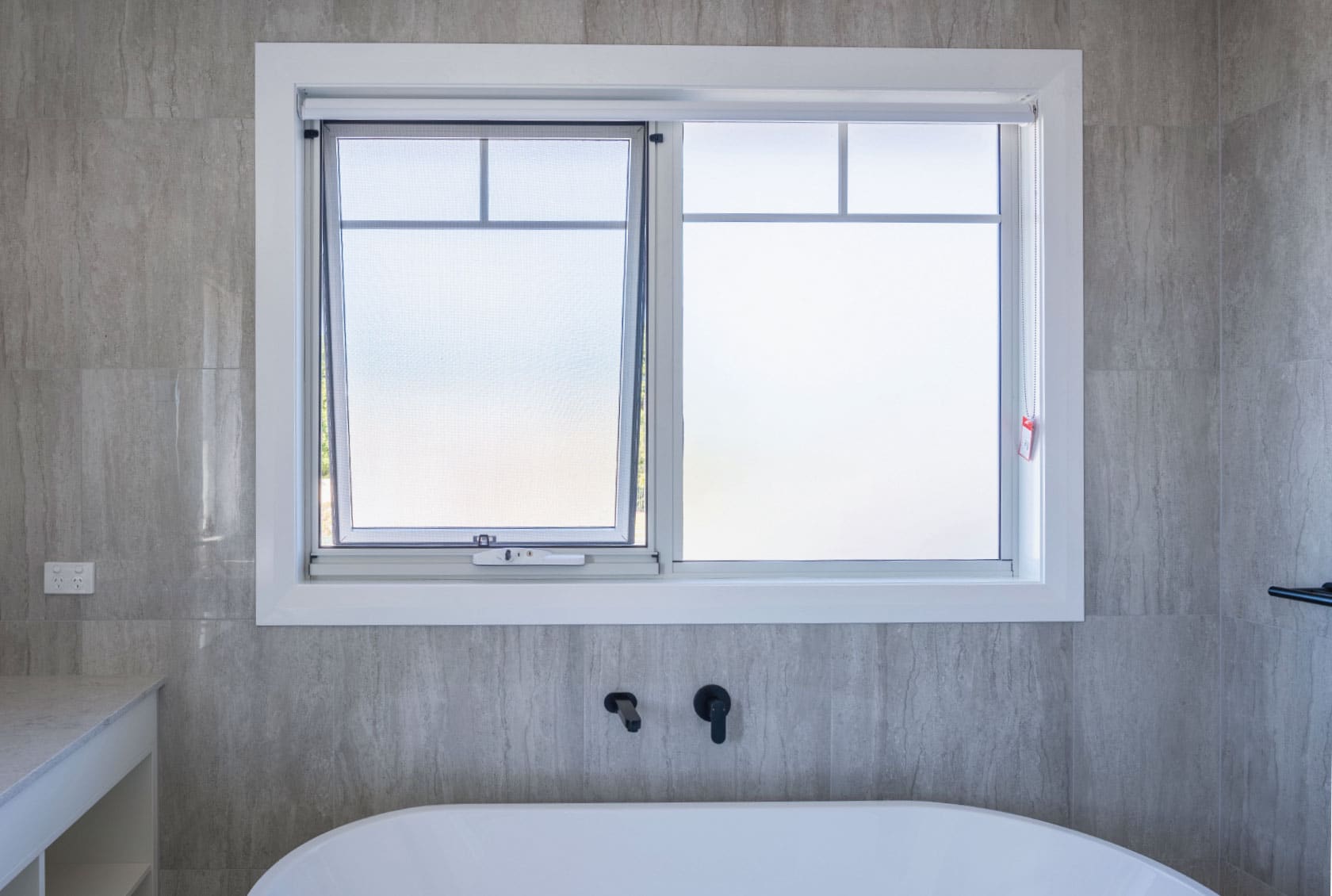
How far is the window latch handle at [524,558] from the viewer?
1.91m

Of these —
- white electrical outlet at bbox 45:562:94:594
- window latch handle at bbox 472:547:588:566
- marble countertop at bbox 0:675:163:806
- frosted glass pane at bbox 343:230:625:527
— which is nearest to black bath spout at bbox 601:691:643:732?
window latch handle at bbox 472:547:588:566

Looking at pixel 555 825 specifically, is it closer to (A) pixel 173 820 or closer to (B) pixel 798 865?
(B) pixel 798 865

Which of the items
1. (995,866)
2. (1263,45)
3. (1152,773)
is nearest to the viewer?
(995,866)

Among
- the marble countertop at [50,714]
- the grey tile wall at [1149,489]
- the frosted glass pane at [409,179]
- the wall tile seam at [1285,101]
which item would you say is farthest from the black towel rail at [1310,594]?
the marble countertop at [50,714]

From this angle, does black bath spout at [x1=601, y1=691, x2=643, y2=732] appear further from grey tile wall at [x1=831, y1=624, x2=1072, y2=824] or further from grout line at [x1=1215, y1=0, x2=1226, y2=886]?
grout line at [x1=1215, y1=0, x2=1226, y2=886]

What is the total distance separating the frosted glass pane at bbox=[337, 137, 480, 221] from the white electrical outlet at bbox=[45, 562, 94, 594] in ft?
3.24

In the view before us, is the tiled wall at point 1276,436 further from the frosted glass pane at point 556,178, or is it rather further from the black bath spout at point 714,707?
the frosted glass pane at point 556,178

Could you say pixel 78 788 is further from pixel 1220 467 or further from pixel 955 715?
pixel 1220 467

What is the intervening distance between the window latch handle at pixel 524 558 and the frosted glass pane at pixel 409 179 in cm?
79

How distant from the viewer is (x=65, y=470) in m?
1.83

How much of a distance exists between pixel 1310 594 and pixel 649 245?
1.52 m

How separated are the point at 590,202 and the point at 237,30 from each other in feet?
2.81

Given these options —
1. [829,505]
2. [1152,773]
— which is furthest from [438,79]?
[1152,773]

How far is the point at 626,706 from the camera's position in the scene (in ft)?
5.83
